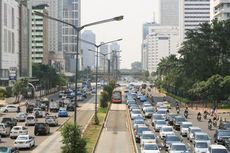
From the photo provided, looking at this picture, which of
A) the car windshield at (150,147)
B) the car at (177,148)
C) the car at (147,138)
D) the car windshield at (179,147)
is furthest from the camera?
the car at (147,138)

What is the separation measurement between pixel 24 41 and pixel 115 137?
123m

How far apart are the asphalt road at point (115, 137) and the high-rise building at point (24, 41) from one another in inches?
3773

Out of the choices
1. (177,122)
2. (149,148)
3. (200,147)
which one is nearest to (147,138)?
(149,148)

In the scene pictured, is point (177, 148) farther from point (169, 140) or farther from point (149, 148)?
point (169, 140)

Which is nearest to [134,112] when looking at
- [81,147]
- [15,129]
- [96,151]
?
[15,129]

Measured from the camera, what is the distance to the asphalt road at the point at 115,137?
43509 millimetres

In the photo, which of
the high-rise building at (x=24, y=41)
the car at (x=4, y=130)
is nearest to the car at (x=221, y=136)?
the car at (x=4, y=130)

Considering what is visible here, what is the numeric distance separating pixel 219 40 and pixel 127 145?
69.6 meters

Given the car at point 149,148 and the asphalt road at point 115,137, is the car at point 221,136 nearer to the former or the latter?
the asphalt road at point 115,137

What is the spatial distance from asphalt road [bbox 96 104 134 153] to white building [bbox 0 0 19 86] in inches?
2623

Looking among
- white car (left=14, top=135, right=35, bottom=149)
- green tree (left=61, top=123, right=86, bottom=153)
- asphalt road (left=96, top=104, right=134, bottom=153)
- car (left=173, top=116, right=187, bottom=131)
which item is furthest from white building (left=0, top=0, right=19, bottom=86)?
green tree (left=61, top=123, right=86, bottom=153)

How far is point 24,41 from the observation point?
171875 millimetres

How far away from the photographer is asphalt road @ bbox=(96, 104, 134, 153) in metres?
43.5

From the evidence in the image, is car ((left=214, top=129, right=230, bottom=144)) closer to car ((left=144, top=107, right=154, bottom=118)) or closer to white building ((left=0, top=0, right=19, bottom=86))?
car ((left=144, top=107, right=154, bottom=118))
